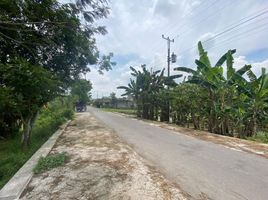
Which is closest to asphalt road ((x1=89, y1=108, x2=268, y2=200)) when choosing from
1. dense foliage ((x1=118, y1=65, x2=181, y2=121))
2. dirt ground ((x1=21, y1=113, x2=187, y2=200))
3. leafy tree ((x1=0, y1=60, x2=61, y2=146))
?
dirt ground ((x1=21, y1=113, x2=187, y2=200))

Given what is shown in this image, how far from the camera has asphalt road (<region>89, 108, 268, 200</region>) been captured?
3.83 m

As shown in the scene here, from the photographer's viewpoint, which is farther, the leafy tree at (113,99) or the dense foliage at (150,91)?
the leafy tree at (113,99)

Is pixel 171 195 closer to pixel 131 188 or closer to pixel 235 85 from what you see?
pixel 131 188

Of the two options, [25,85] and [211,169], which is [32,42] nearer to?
[25,85]

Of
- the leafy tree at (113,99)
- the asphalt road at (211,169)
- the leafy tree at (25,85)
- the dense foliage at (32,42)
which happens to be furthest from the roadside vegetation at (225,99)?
the leafy tree at (113,99)

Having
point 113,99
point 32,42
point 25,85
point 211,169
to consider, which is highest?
point 113,99

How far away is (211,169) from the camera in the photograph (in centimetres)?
510

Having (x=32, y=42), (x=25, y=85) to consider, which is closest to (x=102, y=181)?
(x=25, y=85)

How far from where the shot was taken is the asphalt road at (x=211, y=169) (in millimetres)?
3833

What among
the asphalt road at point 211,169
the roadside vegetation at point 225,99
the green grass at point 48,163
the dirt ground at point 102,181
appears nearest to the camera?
the dirt ground at point 102,181

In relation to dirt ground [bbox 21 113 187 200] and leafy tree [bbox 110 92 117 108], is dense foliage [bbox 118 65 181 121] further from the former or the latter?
leafy tree [bbox 110 92 117 108]

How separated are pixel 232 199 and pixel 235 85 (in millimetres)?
9146

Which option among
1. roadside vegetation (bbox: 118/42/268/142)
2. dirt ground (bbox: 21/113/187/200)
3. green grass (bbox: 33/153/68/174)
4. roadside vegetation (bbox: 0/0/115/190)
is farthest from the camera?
roadside vegetation (bbox: 118/42/268/142)

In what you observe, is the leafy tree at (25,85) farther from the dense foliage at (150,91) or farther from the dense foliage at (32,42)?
the dense foliage at (150,91)
